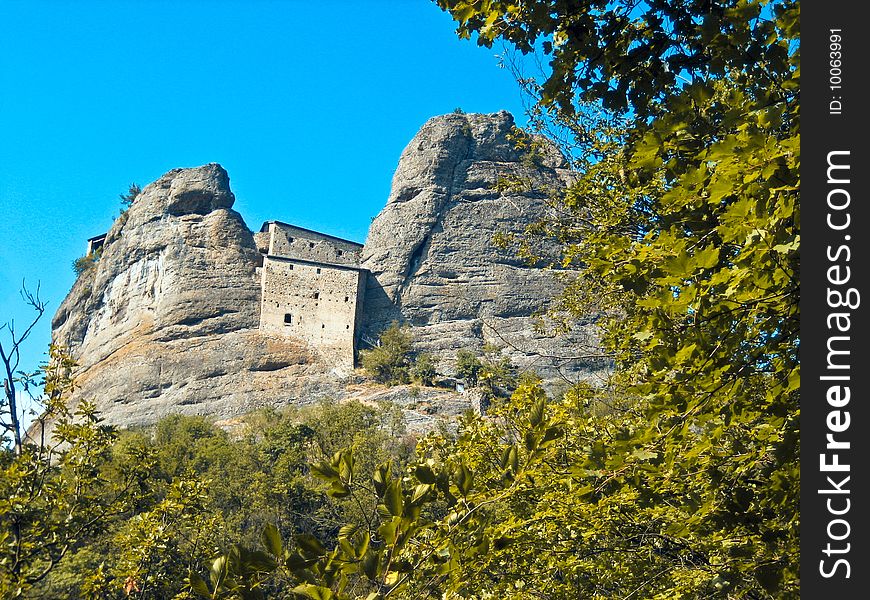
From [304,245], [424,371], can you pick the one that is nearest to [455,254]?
[304,245]

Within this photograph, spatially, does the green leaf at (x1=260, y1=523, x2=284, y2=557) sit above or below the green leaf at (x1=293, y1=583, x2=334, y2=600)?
above

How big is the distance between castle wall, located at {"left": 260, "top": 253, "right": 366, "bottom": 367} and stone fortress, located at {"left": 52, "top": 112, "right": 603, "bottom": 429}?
3.2 inches

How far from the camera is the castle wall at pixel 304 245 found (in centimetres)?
5584

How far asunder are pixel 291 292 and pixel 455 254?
12.7 metres

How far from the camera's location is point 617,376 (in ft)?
26.6

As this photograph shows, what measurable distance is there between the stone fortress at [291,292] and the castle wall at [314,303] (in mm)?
80

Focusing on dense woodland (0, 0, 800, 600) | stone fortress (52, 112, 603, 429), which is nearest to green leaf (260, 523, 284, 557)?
dense woodland (0, 0, 800, 600)

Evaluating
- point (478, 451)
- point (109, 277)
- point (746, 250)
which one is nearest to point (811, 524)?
point (746, 250)

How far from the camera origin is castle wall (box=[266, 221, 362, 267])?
55844mm

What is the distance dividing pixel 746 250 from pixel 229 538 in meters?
21.8

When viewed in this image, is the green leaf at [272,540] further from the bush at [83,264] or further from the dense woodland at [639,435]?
the bush at [83,264]

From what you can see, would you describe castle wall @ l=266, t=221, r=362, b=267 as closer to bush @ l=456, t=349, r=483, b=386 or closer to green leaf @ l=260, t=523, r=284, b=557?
bush @ l=456, t=349, r=483, b=386

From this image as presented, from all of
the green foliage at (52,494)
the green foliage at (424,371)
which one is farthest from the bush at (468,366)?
the green foliage at (52,494)

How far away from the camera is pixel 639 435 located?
131 inches
